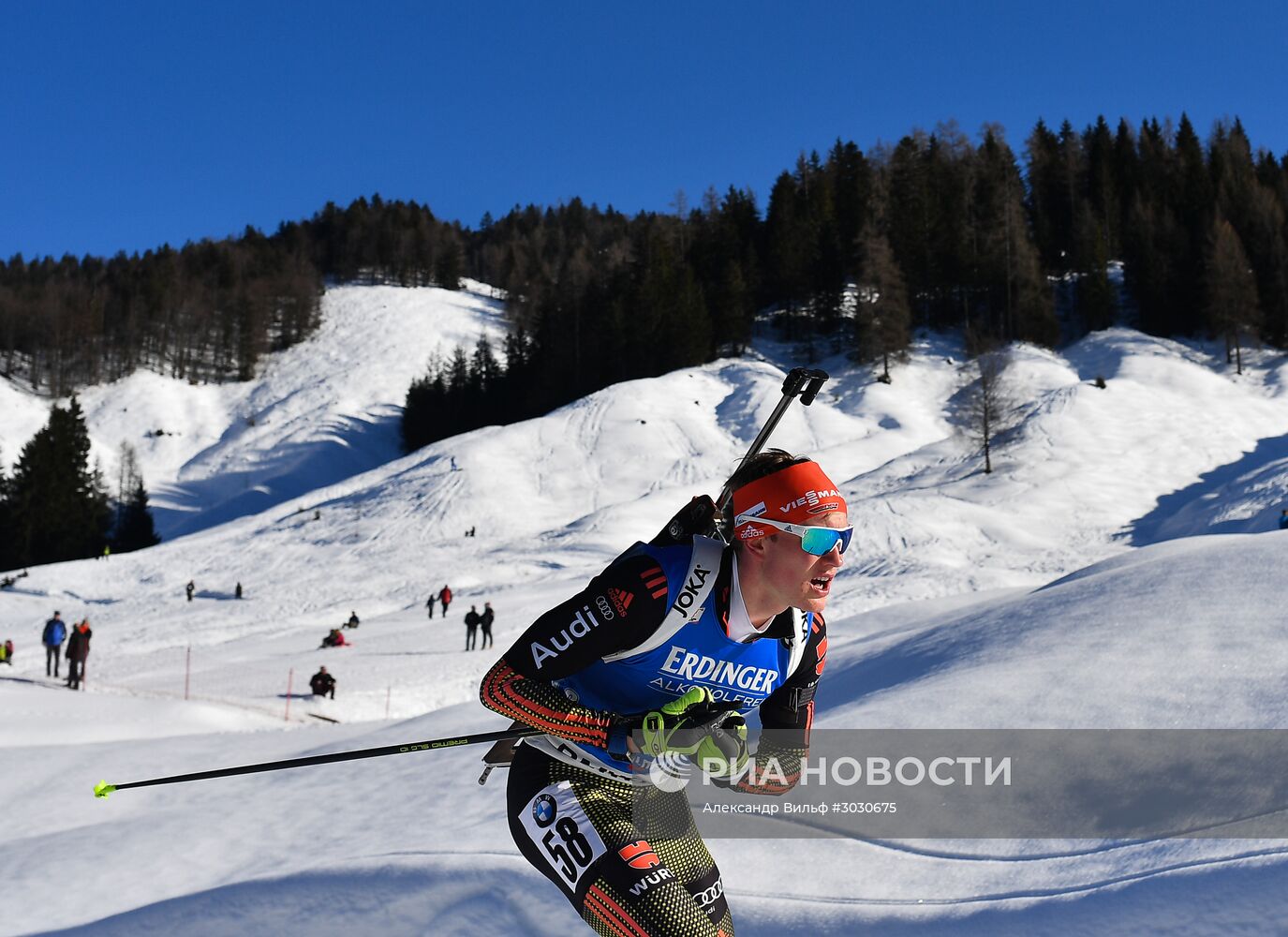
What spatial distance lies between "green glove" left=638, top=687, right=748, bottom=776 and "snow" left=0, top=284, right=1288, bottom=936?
219 centimetres

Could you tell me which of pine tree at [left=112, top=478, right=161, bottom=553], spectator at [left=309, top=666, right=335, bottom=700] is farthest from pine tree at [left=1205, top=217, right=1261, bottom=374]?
pine tree at [left=112, top=478, right=161, bottom=553]

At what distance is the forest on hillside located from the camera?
66.2 metres

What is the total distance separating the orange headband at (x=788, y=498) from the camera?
9.51ft

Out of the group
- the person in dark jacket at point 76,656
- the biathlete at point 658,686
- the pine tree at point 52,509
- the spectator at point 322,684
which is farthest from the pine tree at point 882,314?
the biathlete at point 658,686

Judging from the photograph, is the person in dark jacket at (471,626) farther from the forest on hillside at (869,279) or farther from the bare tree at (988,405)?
the forest on hillside at (869,279)

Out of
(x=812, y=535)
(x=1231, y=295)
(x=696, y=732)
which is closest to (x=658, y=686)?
(x=696, y=732)

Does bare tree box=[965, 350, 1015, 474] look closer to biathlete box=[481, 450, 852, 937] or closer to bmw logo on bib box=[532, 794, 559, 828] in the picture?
biathlete box=[481, 450, 852, 937]

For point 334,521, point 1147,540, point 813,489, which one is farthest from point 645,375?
point 813,489

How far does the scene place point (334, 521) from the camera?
45719mm

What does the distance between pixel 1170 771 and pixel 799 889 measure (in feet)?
6.94

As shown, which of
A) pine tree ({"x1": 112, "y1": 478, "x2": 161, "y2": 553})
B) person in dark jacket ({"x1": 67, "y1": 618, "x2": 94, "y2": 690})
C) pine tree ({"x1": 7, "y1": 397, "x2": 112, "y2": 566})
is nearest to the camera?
person in dark jacket ({"x1": 67, "y1": 618, "x2": 94, "y2": 690})

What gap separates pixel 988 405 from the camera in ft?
137

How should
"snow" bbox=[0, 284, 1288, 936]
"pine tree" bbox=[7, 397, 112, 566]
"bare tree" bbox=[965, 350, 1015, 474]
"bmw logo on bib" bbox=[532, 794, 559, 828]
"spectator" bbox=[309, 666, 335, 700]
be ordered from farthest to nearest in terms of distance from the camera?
"pine tree" bbox=[7, 397, 112, 566]
"bare tree" bbox=[965, 350, 1015, 474]
"spectator" bbox=[309, 666, 335, 700]
"snow" bbox=[0, 284, 1288, 936]
"bmw logo on bib" bbox=[532, 794, 559, 828]

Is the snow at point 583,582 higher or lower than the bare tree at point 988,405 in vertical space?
lower
